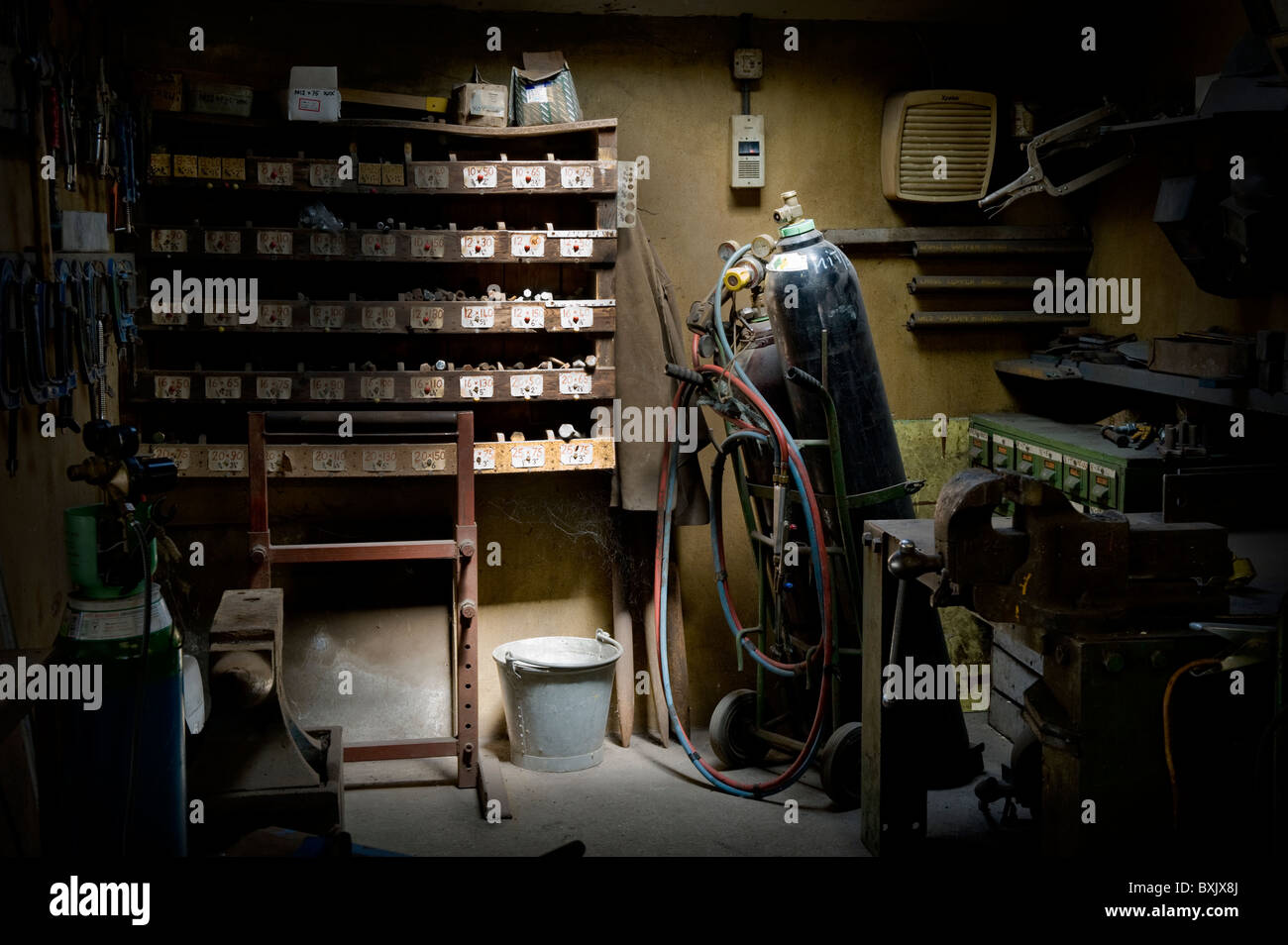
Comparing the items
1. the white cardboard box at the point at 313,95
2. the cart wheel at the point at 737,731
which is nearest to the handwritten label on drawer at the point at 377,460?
the white cardboard box at the point at 313,95

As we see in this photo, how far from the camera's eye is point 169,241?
438cm

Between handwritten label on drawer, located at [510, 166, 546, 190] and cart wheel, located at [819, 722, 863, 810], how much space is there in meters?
2.30

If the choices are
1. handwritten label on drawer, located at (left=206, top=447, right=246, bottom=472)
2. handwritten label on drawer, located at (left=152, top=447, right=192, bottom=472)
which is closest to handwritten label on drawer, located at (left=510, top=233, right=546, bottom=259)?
handwritten label on drawer, located at (left=206, top=447, right=246, bottom=472)

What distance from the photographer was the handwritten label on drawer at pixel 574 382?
4645mm

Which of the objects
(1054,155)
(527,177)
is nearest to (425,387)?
(527,177)

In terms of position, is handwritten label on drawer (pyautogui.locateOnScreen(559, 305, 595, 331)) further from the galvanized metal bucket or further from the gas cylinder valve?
the galvanized metal bucket

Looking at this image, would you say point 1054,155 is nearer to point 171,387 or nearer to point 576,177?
point 576,177

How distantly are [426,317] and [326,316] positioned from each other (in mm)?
367

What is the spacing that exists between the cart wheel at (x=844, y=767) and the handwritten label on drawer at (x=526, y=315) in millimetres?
1882

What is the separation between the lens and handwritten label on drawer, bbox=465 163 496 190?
4527mm

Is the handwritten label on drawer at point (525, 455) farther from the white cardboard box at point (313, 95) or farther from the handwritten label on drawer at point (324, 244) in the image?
the white cardboard box at point (313, 95)

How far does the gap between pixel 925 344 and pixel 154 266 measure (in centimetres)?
314
